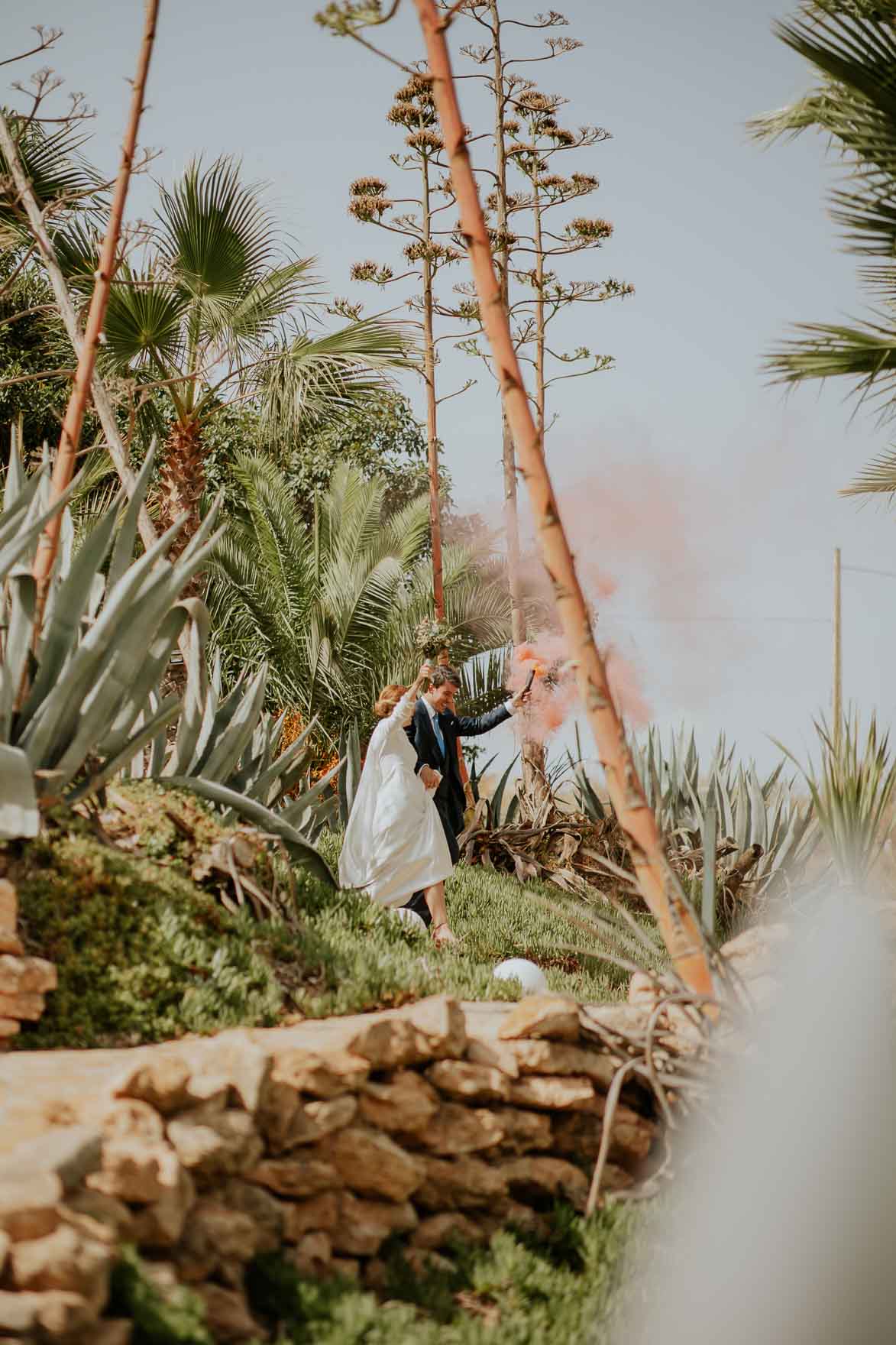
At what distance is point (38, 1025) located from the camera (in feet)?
11.8

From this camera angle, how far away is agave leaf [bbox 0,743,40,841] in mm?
3703

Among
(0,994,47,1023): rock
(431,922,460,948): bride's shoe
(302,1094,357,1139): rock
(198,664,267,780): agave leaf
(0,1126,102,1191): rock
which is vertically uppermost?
(198,664,267,780): agave leaf

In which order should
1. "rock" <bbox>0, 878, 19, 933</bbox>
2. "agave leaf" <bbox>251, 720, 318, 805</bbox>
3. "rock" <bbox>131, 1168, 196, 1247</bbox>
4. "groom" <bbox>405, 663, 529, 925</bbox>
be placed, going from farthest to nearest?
"groom" <bbox>405, 663, 529, 925</bbox> < "agave leaf" <bbox>251, 720, 318, 805</bbox> < "rock" <bbox>0, 878, 19, 933</bbox> < "rock" <bbox>131, 1168, 196, 1247</bbox>

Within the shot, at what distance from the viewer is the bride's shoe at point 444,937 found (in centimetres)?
630

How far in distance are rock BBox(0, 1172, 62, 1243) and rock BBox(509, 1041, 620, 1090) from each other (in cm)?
160

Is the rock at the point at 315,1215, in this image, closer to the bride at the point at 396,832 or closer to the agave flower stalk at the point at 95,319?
the agave flower stalk at the point at 95,319

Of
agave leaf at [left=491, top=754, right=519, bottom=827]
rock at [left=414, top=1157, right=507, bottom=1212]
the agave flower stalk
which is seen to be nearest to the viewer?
rock at [left=414, top=1157, right=507, bottom=1212]

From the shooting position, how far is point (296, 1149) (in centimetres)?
290

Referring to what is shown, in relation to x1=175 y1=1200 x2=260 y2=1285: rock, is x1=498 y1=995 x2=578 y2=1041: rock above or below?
above

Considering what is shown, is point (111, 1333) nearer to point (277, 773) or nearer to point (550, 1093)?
point (550, 1093)

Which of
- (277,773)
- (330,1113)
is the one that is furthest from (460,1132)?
(277,773)

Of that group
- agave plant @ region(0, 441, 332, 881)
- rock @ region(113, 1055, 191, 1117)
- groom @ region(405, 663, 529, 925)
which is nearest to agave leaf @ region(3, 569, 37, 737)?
agave plant @ region(0, 441, 332, 881)

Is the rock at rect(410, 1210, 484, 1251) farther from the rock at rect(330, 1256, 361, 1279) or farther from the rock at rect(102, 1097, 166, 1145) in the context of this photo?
the rock at rect(102, 1097, 166, 1145)

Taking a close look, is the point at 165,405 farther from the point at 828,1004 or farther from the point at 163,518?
the point at 828,1004
